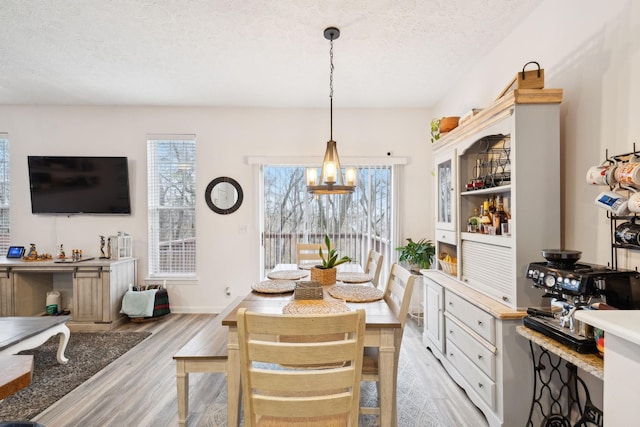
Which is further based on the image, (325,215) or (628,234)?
(325,215)

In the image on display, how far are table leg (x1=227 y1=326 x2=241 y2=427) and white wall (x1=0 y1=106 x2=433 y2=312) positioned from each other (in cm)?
257

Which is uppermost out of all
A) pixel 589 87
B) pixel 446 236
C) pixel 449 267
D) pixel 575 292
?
pixel 589 87

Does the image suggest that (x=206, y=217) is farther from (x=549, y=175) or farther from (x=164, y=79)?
(x=549, y=175)

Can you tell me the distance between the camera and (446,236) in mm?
2875

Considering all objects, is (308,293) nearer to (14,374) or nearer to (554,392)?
(14,374)

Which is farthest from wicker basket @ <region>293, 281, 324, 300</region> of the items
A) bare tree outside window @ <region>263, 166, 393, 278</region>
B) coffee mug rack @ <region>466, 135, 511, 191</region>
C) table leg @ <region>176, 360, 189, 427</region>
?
bare tree outside window @ <region>263, 166, 393, 278</region>

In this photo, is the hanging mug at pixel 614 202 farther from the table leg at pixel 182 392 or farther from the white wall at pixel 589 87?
the table leg at pixel 182 392

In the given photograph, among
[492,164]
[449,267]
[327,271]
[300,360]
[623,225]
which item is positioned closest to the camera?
[300,360]

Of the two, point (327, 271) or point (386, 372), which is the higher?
point (327, 271)

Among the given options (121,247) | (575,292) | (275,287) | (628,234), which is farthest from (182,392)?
(121,247)

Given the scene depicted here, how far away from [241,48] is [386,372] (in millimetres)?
2708

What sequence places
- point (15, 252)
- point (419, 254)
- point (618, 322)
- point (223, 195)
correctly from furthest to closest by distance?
Answer: point (223, 195)
point (15, 252)
point (419, 254)
point (618, 322)

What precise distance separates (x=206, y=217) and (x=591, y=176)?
3.94 m

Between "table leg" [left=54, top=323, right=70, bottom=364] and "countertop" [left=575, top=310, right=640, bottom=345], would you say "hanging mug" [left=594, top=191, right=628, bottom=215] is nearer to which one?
"countertop" [left=575, top=310, right=640, bottom=345]
